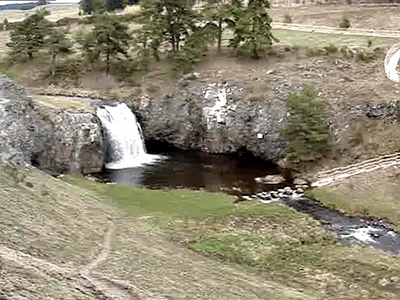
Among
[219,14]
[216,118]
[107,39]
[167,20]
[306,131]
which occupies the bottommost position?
[306,131]

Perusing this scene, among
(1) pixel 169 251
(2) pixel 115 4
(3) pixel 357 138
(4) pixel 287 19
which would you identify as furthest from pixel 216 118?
(2) pixel 115 4

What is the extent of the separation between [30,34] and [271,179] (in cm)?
3150

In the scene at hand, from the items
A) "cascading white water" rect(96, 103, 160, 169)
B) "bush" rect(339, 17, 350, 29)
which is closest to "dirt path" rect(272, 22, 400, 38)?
"bush" rect(339, 17, 350, 29)

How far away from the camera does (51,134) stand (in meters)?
44.2

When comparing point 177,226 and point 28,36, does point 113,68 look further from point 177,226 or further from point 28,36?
point 177,226

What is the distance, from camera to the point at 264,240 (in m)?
29.9

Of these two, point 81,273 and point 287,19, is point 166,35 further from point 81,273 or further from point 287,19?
point 81,273

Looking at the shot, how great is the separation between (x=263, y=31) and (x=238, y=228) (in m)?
30.7

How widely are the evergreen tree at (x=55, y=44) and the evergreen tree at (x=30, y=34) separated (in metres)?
0.89

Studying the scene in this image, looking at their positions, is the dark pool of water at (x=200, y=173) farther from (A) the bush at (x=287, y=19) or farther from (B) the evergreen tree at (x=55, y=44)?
(A) the bush at (x=287, y=19)

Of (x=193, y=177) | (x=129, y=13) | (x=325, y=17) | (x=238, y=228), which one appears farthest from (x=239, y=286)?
(x=129, y=13)

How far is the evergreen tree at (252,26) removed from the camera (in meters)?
58.1

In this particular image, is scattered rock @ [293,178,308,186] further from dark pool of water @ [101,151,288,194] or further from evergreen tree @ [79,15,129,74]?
evergreen tree @ [79,15,129,74]

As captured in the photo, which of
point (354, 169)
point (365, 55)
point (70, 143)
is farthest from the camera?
point (365, 55)
